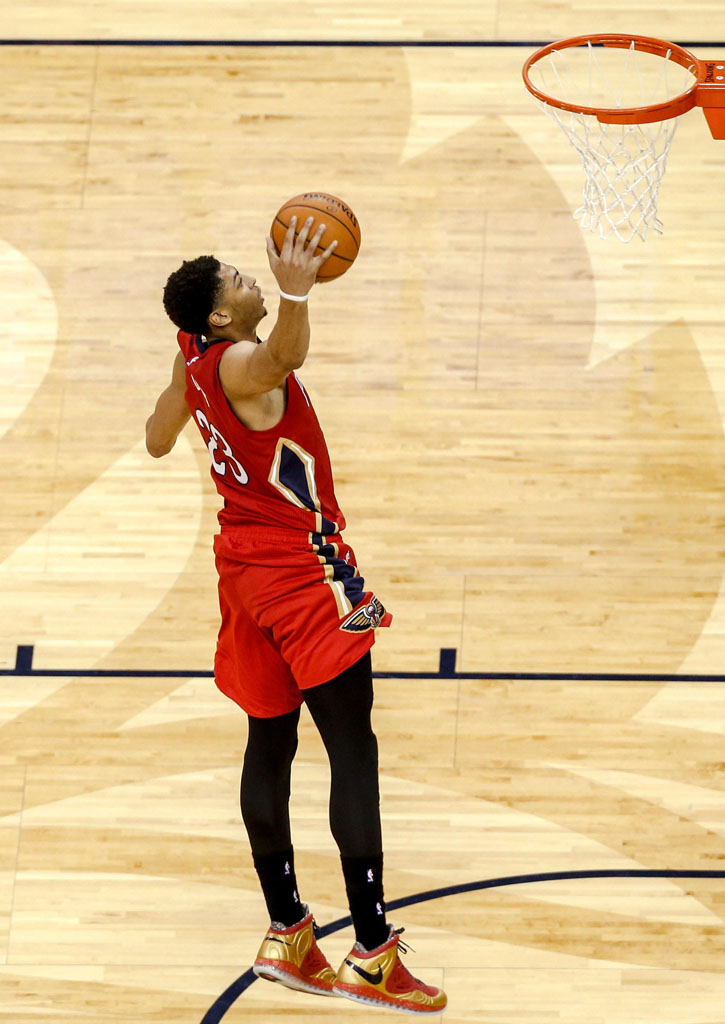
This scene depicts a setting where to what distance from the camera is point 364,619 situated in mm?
3756

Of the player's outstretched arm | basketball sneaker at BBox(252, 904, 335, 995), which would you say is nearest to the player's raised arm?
the player's outstretched arm

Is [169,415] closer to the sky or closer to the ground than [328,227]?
closer to the ground

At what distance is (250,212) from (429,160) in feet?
2.69

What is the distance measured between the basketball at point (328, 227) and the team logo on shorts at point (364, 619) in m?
0.96

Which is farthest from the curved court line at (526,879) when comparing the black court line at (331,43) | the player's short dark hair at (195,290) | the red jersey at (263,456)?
the black court line at (331,43)

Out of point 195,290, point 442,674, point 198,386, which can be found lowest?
point 442,674

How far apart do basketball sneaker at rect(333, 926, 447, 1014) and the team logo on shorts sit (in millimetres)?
947

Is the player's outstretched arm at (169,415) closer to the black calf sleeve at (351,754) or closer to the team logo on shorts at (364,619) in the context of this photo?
the team logo on shorts at (364,619)

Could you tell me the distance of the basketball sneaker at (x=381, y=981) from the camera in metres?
3.82

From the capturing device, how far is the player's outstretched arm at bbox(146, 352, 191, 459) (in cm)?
386

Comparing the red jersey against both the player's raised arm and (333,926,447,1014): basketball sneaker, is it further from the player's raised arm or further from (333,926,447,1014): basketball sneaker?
(333,926,447,1014): basketball sneaker

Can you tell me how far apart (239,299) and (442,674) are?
2.06 m

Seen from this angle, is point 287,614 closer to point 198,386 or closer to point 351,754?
point 351,754

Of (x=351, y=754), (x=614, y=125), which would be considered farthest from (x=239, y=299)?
(x=614, y=125)
